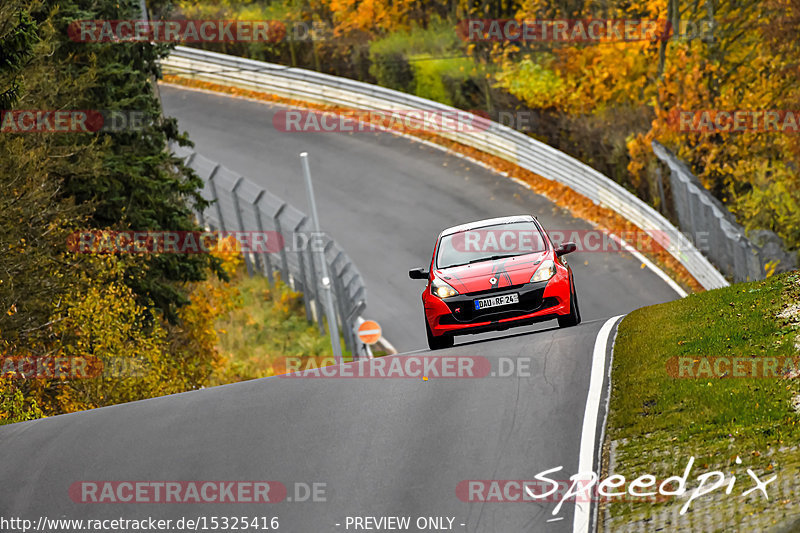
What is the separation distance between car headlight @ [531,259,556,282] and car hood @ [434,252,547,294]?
0.06m

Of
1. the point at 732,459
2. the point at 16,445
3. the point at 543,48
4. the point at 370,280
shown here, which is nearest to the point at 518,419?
the point at 732,459

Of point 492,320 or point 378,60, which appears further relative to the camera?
point 378,60

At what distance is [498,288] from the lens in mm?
14344

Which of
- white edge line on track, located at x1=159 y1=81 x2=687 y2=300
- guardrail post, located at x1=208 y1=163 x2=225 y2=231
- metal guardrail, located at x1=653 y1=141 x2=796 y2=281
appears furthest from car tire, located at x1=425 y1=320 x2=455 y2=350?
guardrail post, located at x1=208 y1=163 x2=225 y2=231

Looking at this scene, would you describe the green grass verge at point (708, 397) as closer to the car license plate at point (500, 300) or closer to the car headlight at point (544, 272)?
the car headlight at point (544, 272)

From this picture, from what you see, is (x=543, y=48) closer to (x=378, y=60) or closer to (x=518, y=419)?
(x=378, y=60)

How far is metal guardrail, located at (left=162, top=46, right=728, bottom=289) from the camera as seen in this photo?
29.1 m

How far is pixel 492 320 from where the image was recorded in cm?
1437

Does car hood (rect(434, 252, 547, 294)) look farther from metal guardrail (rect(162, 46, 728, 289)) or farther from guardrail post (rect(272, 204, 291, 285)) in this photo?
guardrail post (rect(272, 204, 291, 285))

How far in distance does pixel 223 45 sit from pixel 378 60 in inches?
362

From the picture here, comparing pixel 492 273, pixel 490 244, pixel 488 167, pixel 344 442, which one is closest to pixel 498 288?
pixel 492 273

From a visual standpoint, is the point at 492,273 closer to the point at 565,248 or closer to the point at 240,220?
the point at 565,248

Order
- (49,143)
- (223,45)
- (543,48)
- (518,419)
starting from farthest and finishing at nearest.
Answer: (223,45) < (543,48) < (49,143) < (518,419)

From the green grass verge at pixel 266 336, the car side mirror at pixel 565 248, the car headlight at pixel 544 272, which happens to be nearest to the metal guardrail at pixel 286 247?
the green grass verge at pixel 266 336
